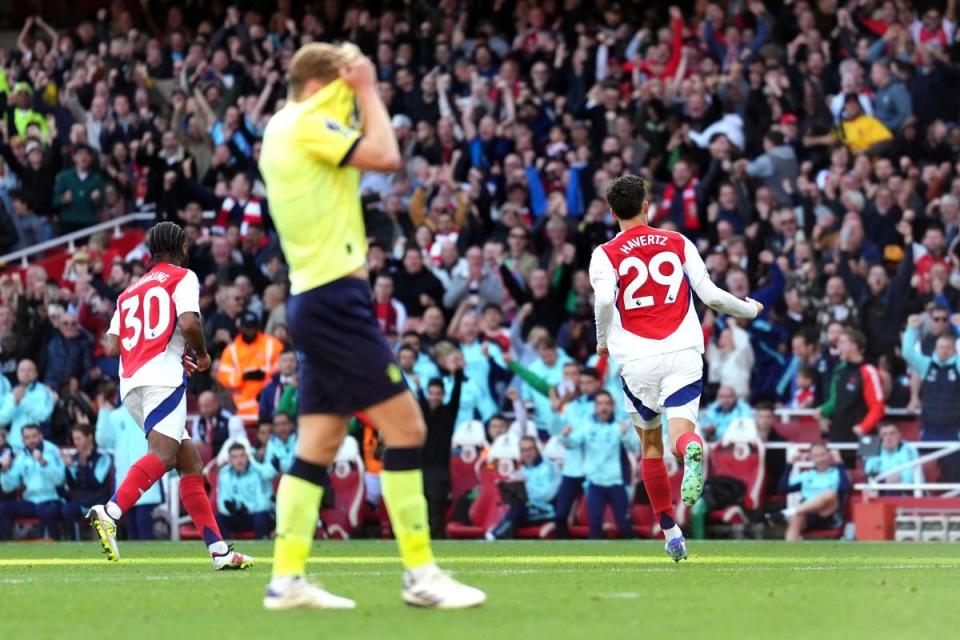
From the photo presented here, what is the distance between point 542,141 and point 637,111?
133cm

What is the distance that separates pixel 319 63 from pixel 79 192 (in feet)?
58.9

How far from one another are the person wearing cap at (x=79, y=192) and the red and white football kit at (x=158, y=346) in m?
13.8

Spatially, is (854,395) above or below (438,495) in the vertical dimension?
above

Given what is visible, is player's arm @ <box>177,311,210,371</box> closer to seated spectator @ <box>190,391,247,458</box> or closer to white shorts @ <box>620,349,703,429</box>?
white shorts @ <box>620,349,703,429</box>

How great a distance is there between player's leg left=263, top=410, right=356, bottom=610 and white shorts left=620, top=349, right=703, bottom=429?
12.5 ft

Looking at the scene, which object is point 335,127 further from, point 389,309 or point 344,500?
point 389,309

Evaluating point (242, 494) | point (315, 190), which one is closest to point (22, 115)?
point (242, 494)

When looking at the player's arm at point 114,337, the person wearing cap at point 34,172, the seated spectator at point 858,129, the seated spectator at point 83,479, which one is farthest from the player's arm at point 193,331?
the person wearing cap at point 34,172

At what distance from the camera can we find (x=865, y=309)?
2070cm

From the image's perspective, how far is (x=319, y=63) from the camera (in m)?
8.44

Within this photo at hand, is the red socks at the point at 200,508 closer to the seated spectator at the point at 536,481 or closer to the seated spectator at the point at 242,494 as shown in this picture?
the seated spectator at the point at 242,494

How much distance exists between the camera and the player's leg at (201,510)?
1164 centimetres

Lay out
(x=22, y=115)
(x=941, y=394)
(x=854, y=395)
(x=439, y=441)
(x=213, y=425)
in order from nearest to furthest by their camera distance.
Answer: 1. (x=941, y=394)
2. (x=854, y=395)
3. (x=439, y=441)
4. (x=213, y=425)
5. (x=22, y=115)

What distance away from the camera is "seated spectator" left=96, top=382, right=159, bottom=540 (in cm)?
1997
